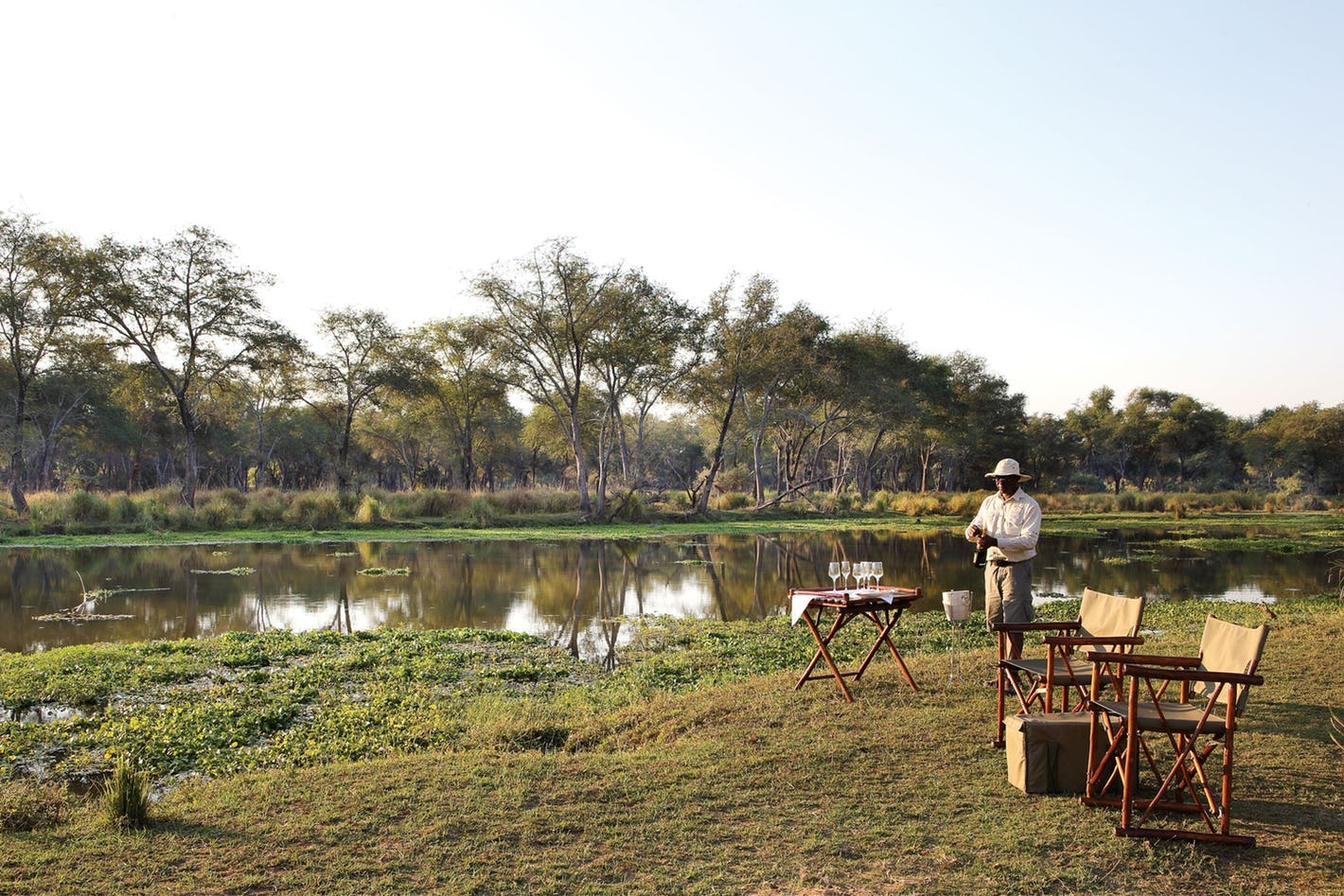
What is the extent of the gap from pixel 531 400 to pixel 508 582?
29.1 metres

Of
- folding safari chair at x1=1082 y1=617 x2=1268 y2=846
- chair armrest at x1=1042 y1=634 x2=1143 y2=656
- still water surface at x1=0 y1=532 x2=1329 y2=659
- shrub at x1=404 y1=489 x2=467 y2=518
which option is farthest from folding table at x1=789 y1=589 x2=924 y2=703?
shrub at x1=404 y1=489 x2=467 y2=518

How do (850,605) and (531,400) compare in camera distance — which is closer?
(850,605)

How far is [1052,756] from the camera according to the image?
5238mm

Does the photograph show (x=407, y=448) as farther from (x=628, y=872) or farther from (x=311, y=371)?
(x=628, y=872)

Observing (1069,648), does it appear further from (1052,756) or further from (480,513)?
(480,513)

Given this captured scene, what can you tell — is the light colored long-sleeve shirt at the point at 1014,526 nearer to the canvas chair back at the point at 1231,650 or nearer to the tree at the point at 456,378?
the canvas chair back at the point at 1231,650

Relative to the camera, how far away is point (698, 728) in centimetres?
670

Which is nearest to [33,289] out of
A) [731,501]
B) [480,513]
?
[480,513]

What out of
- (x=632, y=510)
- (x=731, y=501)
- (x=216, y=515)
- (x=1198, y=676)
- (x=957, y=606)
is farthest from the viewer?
(x=731, y=501)

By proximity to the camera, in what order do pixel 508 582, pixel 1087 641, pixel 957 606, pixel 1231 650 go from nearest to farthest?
pixel 1231 650
pixel 1087 641
pixel 957 606
pixel 508 582

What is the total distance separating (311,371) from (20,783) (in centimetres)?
4343

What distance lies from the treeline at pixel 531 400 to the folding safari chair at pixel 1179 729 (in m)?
32.9

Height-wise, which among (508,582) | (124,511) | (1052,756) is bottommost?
(508,582)

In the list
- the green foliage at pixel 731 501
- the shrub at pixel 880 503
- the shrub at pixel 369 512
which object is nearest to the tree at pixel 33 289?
the shrub at pixel 369 512
